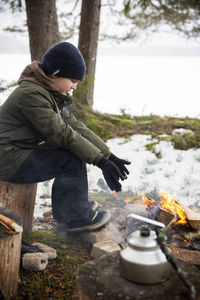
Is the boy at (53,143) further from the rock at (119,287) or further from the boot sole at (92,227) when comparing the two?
the rock at (119,287)

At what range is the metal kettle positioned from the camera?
1.57 m

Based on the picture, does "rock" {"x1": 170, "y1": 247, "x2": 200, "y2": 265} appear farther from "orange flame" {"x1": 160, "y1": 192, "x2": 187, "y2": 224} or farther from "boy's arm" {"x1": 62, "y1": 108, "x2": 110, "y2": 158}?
"boy's arm" {"x1": 62, "y1": 108, "x2": 110, "y2": 158}

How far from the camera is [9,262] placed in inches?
89.4

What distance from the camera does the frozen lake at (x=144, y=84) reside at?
8.91 meters

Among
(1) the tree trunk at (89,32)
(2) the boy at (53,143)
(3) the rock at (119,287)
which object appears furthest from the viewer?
(1) the tree trunk at (89,32)

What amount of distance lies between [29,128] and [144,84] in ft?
36.7

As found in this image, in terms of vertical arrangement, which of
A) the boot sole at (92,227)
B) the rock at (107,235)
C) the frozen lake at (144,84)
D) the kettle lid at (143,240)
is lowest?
the frozen lake at (144,84)

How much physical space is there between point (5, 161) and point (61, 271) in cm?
115

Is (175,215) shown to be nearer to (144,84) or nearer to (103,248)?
(103,248)

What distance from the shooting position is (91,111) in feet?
26.1

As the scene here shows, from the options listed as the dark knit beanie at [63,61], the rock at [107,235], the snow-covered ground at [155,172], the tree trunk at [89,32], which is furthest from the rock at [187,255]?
the tree trunk at [89,32]

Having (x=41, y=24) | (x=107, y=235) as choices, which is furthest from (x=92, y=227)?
(x=41, y=24)

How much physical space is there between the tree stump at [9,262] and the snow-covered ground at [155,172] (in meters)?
1.93

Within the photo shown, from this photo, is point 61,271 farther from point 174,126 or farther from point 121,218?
point 174,126
